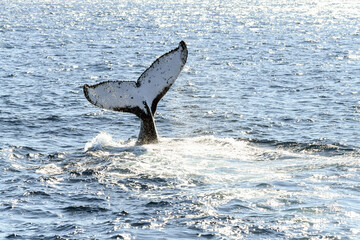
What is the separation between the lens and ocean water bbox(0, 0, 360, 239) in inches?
452

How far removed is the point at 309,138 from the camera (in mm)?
18562

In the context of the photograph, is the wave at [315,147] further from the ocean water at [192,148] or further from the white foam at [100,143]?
the white foam at [100,143]

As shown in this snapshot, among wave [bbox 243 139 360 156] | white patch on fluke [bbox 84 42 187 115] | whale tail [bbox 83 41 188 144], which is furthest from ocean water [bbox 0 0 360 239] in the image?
white patch on fluke [bbox 84 42 187 115]

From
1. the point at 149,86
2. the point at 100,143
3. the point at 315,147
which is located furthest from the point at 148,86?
the point at 315,147

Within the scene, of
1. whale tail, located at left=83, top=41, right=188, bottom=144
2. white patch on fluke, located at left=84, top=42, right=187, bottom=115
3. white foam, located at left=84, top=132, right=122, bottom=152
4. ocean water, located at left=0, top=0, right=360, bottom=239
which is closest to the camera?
ocean water, located at left=0, top=0, right=360, bottom=239

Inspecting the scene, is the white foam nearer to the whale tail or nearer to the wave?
the whale tail

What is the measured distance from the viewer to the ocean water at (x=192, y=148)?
11484mm

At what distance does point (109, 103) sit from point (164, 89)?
4.65ft

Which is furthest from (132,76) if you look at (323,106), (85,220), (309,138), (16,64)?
(85,220)

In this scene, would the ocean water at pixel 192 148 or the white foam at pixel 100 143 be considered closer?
the ocean water at pixel 192 148

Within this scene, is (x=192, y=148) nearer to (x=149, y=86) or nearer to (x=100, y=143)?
(x=149, y=86)

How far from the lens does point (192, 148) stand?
623 inches

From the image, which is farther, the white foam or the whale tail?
the white foam

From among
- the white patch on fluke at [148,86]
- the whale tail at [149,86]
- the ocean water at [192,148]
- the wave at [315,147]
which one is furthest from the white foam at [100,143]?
the wave at [315,147]
